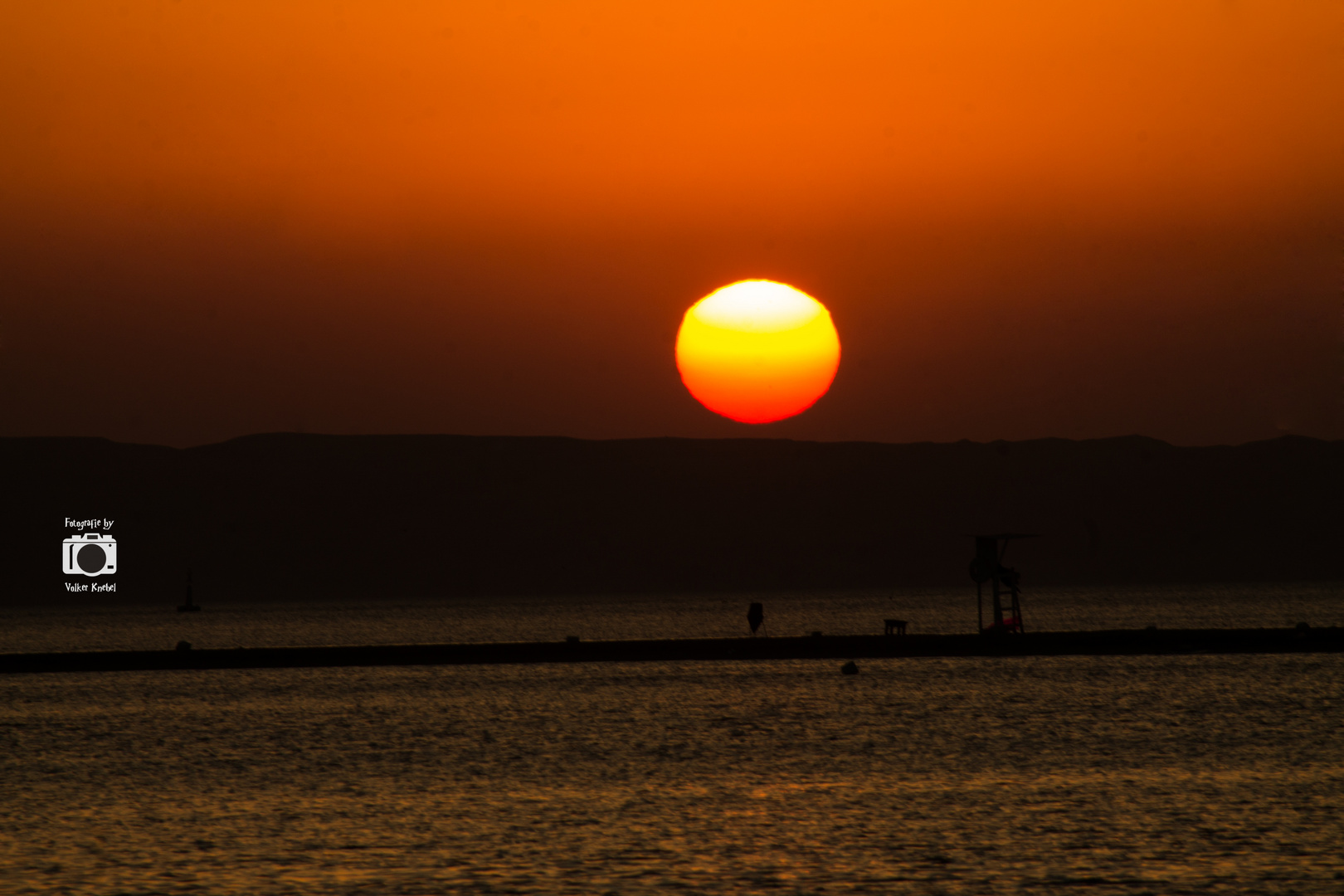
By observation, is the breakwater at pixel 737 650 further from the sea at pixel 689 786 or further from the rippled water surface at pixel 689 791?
the rippled water surface at pixel 689 791

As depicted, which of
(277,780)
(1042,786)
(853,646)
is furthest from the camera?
(853,646)

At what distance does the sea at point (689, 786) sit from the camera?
2506 cm

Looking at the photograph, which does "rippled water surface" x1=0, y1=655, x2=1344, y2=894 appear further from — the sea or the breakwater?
the breakwater

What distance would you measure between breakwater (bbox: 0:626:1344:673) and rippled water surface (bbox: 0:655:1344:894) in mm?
11664

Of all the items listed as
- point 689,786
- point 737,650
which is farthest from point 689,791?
point 737,650

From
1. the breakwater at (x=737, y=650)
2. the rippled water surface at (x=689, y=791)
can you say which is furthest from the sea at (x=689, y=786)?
the breakwater at (x=737, y=650)

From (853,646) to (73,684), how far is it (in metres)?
36.6

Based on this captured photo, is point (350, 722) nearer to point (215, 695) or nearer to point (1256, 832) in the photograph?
point (215, 695)

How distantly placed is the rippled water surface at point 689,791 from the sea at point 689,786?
0.12 metres

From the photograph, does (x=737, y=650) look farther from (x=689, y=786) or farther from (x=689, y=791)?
(x=689, y=791)

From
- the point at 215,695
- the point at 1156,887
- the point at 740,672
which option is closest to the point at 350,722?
the point at 215,695

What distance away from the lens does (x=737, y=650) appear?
84062 millimetres

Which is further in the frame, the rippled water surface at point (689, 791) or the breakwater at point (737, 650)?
the breakwater at point (737, 650)

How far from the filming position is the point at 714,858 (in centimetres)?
2612
